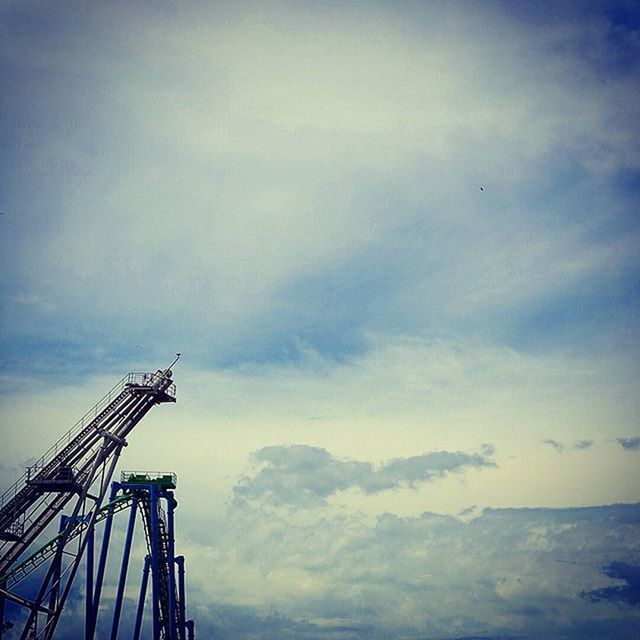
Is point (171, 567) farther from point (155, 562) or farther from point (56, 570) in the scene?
point (56, 570)

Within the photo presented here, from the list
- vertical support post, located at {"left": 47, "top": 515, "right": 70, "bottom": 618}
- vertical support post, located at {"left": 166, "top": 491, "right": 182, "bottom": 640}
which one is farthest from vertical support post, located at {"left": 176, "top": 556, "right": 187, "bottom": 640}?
vertical support post, located at {"left": 47, "top": 515, "right": 70, "bottom": 618}

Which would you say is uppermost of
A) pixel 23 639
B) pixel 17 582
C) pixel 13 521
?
pixel 13 521

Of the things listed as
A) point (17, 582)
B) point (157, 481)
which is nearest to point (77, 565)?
point (17, 582)

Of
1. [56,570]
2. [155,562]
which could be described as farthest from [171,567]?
[56,570]

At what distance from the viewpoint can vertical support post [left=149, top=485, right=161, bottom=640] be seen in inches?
2153

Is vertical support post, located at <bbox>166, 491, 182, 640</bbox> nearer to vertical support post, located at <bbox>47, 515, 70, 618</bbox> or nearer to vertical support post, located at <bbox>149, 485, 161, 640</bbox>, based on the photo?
vertical support post, located at <bbox>149, 485, 161, 640</bbox>

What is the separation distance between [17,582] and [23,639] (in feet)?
12.4

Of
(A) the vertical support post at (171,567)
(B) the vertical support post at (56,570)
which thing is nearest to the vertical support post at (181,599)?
(A) the vertical support post at (171,567)

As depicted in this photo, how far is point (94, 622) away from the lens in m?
52.1

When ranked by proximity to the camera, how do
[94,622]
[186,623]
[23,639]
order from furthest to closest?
[186,623]
[94,622]
[23,639]

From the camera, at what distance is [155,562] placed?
55000 mm

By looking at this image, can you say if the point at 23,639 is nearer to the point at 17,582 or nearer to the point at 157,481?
the point at 17,582

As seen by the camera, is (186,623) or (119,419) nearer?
(119,419)

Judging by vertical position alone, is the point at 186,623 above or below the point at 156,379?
below
